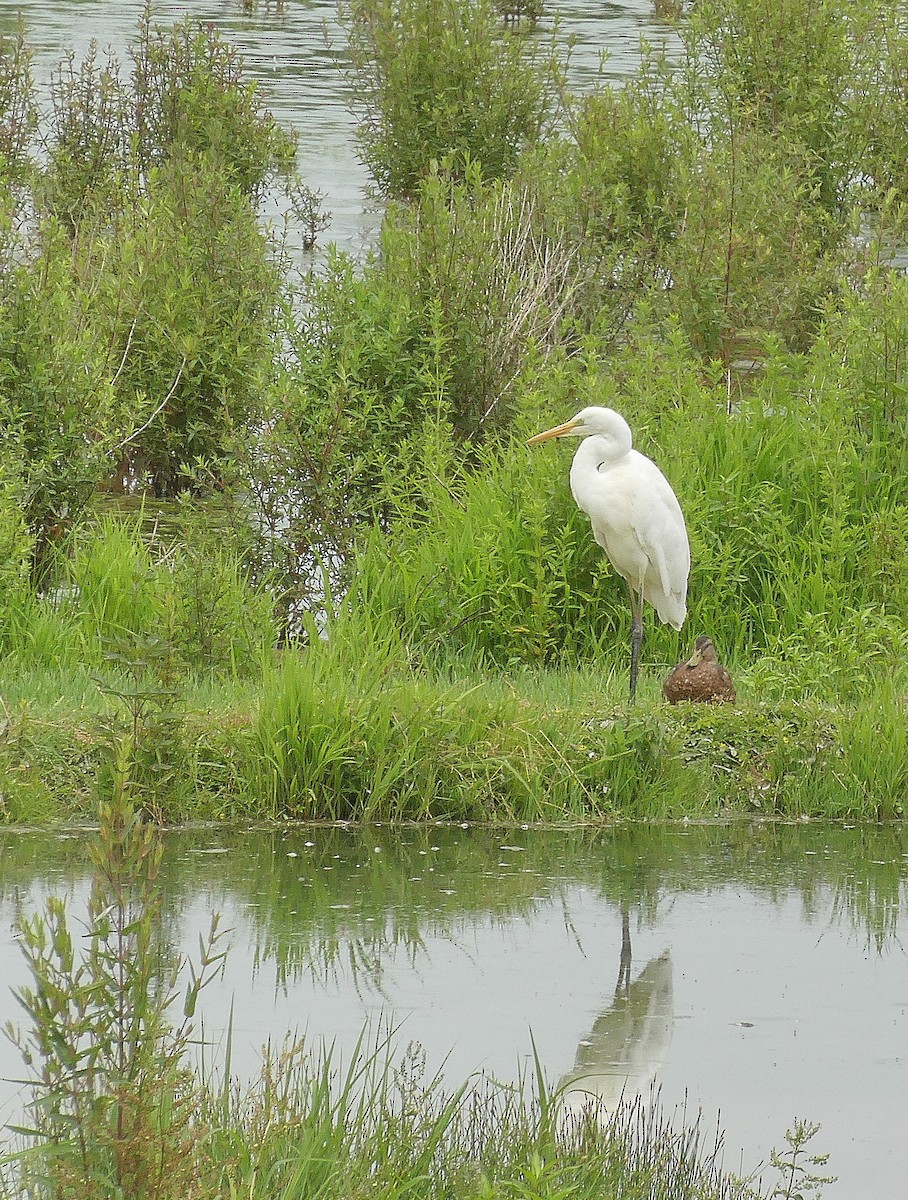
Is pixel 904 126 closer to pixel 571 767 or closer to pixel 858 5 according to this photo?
pixel 858 5

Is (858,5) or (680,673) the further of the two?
(858,5)

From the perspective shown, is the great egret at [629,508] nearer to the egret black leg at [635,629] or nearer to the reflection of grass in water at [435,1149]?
the egret black leg at [635,629]

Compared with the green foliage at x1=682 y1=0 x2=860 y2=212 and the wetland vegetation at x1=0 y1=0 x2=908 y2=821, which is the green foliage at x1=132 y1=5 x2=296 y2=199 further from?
the green foliage at x1=682 y1=0 x2=860 y2=212

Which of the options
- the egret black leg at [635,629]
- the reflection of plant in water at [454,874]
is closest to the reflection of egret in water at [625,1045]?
the reflection of plant in water at [454,874]

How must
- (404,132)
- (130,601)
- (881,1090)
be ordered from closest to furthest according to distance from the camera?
(881,1090) → (130,601) → (404,132)

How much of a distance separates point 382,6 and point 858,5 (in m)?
4.71

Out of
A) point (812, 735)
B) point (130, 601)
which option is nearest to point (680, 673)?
point (812, 735)

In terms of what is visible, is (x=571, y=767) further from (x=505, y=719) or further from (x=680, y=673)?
(x=680, y=673)

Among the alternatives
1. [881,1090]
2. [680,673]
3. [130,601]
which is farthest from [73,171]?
[881,1090]

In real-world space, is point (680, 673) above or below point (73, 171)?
below

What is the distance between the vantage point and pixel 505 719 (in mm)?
7914

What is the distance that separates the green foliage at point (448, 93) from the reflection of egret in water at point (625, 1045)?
13.3 metres

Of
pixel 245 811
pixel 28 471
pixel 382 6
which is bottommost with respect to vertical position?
pixel 245 811

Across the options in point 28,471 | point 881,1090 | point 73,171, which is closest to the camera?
point 881,1090
